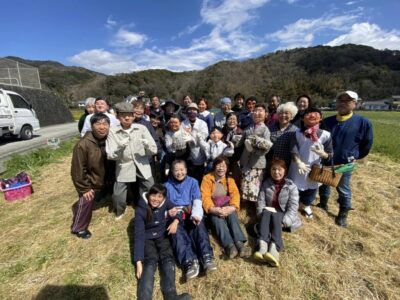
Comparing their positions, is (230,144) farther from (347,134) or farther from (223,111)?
(347,134)

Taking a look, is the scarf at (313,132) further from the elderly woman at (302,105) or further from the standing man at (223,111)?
the standing man at (223,111)

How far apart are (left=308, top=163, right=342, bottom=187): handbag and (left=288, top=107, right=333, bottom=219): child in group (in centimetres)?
11

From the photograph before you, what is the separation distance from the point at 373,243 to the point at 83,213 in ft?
13.9

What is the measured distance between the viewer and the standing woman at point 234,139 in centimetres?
362

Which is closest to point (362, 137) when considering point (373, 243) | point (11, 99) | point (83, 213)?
point (373, 243)

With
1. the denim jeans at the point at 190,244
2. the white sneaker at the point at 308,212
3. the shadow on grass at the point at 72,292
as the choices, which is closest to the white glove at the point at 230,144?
the denim jeans at the point at 190,244

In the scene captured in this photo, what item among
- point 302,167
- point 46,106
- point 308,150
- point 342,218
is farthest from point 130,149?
point 46,106

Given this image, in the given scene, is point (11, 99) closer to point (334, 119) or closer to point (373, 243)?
point (334, 119)

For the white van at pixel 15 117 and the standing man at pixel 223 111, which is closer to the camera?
the standing man at pixel 223 111

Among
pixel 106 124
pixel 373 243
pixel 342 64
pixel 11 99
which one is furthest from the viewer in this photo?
pixel 342 64

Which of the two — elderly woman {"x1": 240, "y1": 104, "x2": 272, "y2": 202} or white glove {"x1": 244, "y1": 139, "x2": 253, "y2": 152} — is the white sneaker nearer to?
elderly woman {"x1": 240, "y1": 104, "x2": 272, "y2": 202}

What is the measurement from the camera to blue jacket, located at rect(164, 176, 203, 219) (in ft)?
10.6

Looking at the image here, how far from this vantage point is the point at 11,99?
10078mm

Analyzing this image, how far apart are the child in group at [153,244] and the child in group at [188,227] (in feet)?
0.40
